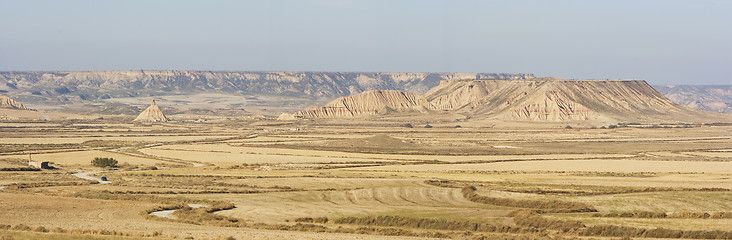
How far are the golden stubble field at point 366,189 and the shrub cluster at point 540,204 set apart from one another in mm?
119

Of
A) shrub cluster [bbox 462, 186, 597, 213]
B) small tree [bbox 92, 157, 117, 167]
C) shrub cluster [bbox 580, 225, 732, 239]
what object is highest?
shrub cluster [bbox 580, 225, 732, 239]

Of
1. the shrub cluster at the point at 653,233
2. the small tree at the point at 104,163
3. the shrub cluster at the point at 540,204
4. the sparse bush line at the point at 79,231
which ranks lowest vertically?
the small tree at the point at 104,163

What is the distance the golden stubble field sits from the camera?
42.4 m

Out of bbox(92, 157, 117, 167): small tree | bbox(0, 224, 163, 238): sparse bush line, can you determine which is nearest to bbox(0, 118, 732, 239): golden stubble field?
bbox(0, 224, 163, 238): sparse bush line

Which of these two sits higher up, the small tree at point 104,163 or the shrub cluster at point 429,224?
the shrub cluster at point 429,224

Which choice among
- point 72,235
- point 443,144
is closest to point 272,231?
point 72,235

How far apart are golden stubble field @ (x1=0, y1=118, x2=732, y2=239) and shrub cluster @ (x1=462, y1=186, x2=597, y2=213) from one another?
0.39ft

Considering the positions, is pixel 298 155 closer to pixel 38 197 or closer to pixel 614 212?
pixel 38 197

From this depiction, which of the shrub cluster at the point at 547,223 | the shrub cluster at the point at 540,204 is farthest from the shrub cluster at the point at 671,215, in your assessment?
the shrub cluster at the point at 547,223

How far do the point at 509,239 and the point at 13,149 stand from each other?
9182cm

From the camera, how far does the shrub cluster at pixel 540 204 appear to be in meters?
50.4

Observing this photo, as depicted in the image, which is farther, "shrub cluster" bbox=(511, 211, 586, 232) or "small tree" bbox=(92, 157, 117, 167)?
"small tree" bbox=(92, 157, 117, 167)

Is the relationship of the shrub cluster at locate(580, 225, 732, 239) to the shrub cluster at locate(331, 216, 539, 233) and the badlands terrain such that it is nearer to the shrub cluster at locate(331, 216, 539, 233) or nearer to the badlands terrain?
the badlands terrain

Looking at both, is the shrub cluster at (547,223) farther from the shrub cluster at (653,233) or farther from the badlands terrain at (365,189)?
the shrub cluster at (653,233)
